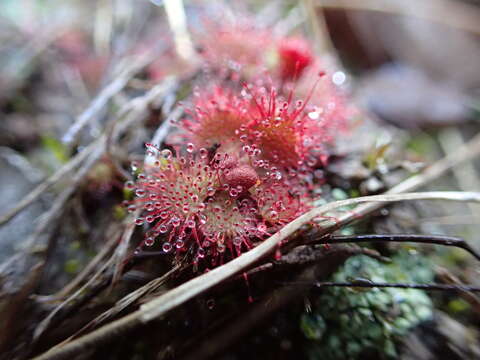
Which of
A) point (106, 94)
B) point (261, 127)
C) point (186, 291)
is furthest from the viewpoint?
point (106, 94)

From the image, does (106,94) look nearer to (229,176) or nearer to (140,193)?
(140,193)

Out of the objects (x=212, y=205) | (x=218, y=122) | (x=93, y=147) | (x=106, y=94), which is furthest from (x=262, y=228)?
(x=106, y=94)

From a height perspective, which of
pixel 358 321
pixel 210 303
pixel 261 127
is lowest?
pixel 358 321

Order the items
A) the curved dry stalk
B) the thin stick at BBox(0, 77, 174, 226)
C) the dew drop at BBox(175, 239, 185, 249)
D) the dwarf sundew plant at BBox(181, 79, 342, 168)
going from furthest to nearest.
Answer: the thin stick at BBox(0, 77, 174, 226) → the dwarf sundew plant at BBox(181, 79, 342, 168) → the dew drop at BBox(175, 239, 185, 249) → the curved dry stalk

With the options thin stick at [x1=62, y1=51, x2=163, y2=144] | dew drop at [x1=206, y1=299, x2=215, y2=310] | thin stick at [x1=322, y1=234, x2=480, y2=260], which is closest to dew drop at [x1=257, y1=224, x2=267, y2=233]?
thin stick at [x1=322, y1=234, x2=480, y2=260]

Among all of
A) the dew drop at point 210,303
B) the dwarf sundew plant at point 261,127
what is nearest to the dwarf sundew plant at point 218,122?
the dwarf sundew plant at point 261,127

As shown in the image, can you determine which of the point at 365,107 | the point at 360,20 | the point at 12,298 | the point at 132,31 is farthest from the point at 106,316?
the point at 360,20

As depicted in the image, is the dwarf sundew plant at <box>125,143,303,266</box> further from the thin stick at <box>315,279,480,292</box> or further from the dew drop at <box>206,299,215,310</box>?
the thin stick at <box>315,279,480,292</box>

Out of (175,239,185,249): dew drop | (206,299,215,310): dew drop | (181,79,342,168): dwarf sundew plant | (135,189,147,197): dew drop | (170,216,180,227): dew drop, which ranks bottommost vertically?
(206,299,215,310): dew drop

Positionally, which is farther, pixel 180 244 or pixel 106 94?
pixel 106 94

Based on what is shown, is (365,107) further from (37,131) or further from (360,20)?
(37,131)

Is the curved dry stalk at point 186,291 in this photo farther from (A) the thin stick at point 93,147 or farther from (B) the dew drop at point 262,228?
(A) the thin stick at point 93,147
